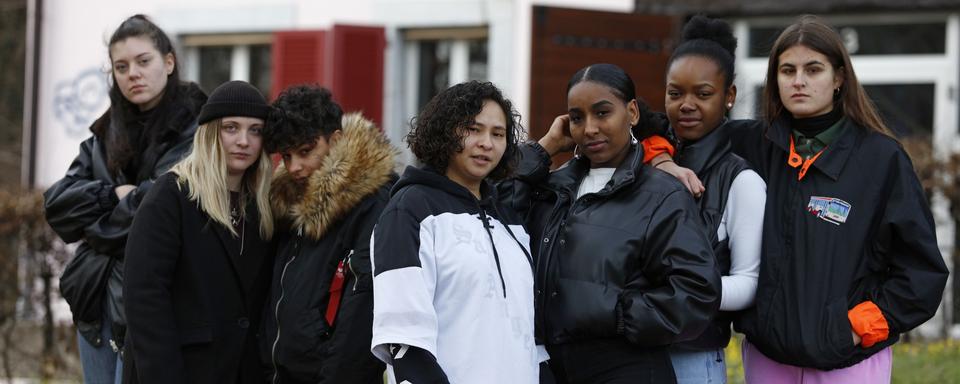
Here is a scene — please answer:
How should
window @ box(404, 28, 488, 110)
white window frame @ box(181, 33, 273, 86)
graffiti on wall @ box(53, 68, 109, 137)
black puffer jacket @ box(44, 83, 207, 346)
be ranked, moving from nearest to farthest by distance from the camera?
black puffer jacket @ box(44, 83, 207, 346)
window @ box(404, 28, 488, 110)
white window frame @ box(181, 33, 273, 86)
graffiti on wall @ box(53, 68, 109, 137)

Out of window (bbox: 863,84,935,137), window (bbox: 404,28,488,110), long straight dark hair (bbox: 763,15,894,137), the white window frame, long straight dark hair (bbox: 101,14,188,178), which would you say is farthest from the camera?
the white window frame

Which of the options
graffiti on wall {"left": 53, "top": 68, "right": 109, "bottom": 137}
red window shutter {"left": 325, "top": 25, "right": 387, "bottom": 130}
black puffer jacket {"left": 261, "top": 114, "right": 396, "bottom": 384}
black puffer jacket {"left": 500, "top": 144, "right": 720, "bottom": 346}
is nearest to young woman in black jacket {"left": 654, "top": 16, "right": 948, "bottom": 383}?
black puffer jacket {"left": 500, "top": 144, "right": 720, "bottom": 346}

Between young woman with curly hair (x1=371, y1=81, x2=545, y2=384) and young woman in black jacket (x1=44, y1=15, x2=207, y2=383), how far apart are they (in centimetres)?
124

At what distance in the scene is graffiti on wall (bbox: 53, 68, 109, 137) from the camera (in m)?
10.8

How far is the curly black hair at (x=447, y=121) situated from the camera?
10.8ft

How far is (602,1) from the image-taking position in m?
9.25

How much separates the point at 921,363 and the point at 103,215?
182 inches

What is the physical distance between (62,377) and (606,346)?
5496mm

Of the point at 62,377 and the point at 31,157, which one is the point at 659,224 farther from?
the point at 31,157

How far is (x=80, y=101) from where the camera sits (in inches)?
430

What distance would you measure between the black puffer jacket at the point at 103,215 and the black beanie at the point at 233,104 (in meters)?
0.42

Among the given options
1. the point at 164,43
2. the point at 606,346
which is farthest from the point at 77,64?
the point at 606,346

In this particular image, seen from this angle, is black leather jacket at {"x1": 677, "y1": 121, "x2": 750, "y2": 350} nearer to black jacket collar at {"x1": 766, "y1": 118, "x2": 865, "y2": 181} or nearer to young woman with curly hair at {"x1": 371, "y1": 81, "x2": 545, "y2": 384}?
black jacket collar at {"x1": 766, "y1": 118, "x2": 865, "y2": 181}

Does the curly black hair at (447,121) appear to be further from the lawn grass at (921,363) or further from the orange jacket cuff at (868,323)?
the lawn grass at (921,363)
